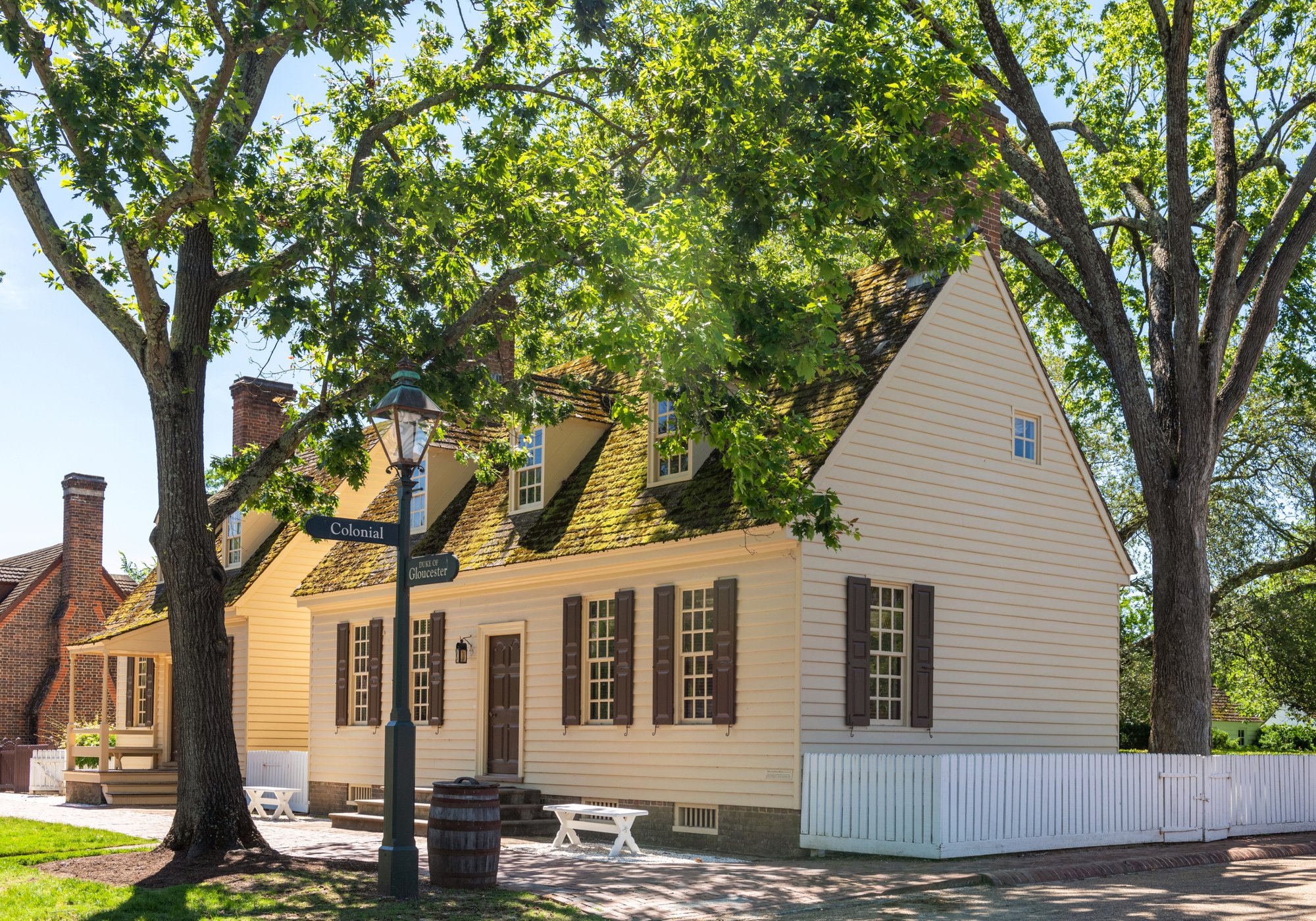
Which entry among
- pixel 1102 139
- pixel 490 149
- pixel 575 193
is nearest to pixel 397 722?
pixel 575 193

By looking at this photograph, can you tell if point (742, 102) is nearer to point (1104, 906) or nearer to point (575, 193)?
point (575, 193)

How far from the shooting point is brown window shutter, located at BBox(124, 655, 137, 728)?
3153 cm

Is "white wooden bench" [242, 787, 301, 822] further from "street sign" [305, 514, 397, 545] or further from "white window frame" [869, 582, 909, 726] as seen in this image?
"street sign" [305, 514, 397, 545]

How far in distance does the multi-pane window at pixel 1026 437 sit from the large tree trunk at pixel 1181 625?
2636 millimetres

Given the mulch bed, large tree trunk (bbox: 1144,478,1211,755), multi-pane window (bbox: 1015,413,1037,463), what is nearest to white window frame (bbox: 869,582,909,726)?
multi-pane window (bbox: 1015,413,1037,463)

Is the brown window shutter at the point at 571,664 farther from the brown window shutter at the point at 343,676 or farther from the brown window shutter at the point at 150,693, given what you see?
the brown window shutter at the point at 150,693

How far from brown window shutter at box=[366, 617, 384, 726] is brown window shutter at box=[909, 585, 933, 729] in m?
9.56

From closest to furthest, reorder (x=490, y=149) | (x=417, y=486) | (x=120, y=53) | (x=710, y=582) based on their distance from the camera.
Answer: (x=120, y=53)
(x=490, y=149)
(x=710, y=582)
(x=417, y=486)

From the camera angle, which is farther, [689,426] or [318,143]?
[318,143]

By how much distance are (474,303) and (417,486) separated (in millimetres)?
8265

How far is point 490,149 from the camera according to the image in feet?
50.1

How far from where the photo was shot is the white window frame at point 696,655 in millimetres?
16859

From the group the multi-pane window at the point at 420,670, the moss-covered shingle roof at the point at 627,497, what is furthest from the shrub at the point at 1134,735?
the multi-pane window at the point at 420,670

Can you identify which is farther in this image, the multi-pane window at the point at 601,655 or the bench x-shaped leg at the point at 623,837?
the multi-pane window at the point at 601,655
